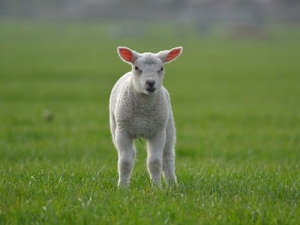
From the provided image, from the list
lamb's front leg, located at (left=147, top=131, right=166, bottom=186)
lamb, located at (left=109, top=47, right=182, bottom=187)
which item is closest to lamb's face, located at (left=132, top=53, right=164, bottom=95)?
lamb, located at (left=109, top=47, right=182, bottom=187)

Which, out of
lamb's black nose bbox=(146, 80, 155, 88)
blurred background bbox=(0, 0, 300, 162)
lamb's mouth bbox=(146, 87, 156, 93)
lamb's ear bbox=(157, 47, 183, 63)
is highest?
lamb's ear bbox=(157, 47, 183, 63)

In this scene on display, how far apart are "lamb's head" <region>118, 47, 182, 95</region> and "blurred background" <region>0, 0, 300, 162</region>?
293cm

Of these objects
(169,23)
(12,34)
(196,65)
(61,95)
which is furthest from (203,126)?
(169,23)

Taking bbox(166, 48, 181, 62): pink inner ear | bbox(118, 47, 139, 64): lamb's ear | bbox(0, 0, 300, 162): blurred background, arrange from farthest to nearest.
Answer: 1. bbox(0, 0, 300, 162): blurred background
2. bbox(166, 48, 181, 62): pink inner ear
3. bbox(118, 47, 139, 64): lamb's ear

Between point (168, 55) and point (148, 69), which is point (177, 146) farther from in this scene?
point (148, 69)

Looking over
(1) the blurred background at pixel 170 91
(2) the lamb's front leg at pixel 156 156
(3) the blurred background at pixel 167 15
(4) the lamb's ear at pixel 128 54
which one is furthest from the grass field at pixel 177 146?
(3) the blurred background at pixel 167 15

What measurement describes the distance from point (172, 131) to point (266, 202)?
167 centimetres

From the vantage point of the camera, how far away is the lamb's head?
6.49 m

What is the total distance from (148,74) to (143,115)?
456mm

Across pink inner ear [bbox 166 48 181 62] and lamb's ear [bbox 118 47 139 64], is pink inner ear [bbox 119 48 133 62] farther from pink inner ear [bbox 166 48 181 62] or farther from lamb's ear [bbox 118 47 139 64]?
pink inner ear [bbox 166 48 181 62]

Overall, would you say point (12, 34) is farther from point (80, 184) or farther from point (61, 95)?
point (80, 184)

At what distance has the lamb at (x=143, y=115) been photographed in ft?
21.7

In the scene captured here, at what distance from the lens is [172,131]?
23.8ft

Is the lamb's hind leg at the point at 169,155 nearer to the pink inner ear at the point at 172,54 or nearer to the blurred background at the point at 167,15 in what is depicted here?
the pink inner ear at the point at 172,54
